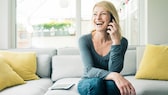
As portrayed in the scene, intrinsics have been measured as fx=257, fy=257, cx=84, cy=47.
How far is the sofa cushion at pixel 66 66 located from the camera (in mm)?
2982

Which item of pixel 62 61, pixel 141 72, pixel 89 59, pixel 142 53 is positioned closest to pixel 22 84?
pixel 62 61

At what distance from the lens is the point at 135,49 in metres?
3.28

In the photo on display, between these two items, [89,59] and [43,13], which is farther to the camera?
[43,13]

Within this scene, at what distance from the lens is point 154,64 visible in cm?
278

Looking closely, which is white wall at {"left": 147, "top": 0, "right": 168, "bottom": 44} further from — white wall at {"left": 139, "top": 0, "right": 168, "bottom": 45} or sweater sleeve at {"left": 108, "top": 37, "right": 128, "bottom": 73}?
sweater sleeve at {"left": 108, "top": 37, "right": 128, "bottom": 73}

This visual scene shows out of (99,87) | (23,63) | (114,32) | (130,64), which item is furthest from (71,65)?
(99,87)

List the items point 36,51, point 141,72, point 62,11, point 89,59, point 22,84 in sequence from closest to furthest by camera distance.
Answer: point 89,59 → point 22,84 → point 141,72 → point 36,51 → point 62,11

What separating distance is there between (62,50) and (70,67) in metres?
0.32

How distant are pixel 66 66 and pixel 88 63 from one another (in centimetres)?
122

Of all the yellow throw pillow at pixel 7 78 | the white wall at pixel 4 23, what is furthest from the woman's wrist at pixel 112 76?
the white wall at pixel 4 23

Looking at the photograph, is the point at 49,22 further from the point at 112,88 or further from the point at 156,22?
the point at 112,88

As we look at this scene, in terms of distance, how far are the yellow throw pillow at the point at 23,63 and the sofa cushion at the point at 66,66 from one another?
227 mm

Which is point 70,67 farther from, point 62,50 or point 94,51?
point 94,51

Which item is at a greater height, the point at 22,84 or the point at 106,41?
the point at 106,41
